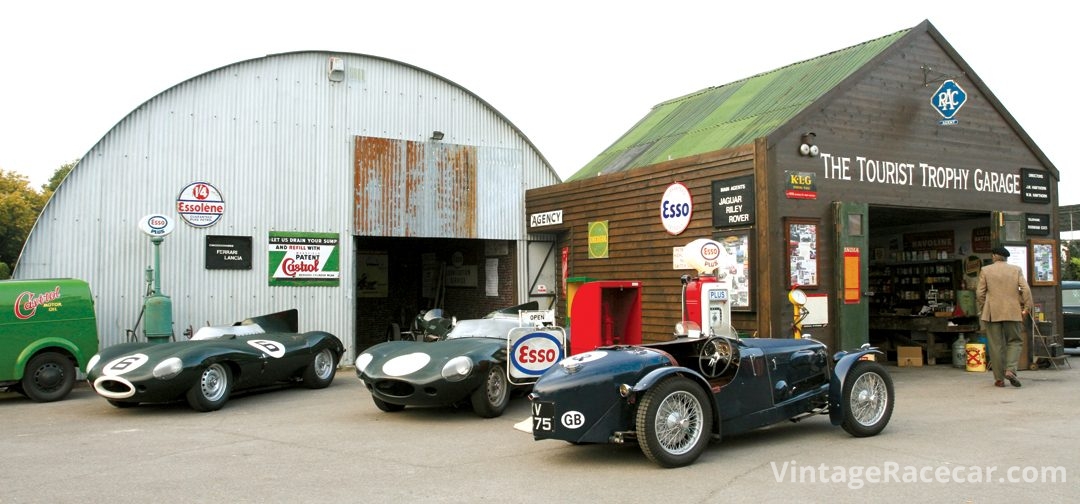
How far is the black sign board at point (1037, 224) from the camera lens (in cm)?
1445

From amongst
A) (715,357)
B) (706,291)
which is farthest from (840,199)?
(715,357)

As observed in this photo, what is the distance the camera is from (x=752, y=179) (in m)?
11.8

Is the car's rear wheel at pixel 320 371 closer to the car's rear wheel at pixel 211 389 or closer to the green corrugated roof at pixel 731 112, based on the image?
the car's rear wheel at pixel 211 389

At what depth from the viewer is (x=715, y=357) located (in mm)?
6781

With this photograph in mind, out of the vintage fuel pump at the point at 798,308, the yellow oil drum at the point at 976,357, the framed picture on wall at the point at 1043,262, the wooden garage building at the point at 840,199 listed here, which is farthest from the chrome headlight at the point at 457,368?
the framed picture on wall at the point at 1043,262

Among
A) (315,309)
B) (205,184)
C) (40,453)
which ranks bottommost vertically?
(40,453)

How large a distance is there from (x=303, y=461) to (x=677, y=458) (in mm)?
3022

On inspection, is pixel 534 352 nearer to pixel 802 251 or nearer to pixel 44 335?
pixel 802 251

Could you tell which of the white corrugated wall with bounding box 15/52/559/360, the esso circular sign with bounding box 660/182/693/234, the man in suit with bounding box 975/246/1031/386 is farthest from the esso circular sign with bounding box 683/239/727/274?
the white corrugated wall with bounding box 15/52/559/360

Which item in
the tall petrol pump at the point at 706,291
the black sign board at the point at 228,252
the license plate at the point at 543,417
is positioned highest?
the black sign board at the point at 228,252

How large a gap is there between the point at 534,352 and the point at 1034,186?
10.5 m

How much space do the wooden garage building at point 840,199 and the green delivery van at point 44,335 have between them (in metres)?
7.16

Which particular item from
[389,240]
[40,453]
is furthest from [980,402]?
[389,240]

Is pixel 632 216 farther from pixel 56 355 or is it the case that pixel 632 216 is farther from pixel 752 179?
pixel 56 355
